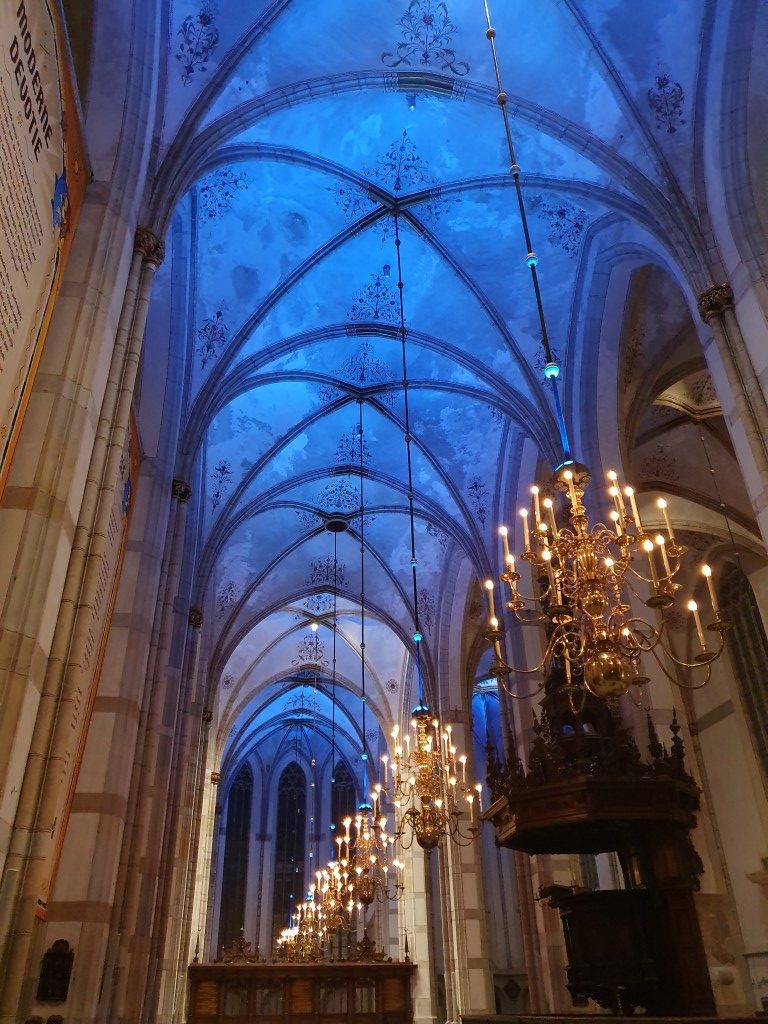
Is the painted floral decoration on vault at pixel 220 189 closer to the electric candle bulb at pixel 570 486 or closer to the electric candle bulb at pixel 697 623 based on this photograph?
the electric candle bulb at pixel 570 486

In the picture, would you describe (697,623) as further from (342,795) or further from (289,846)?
(289,846)

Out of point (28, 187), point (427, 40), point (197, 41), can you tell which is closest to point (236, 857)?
point (197, 41)

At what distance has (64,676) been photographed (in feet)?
16.3

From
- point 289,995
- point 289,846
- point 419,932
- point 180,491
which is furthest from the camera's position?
point 289,846

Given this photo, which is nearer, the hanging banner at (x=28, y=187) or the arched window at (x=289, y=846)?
the hanging banner at (x=28, y=187)

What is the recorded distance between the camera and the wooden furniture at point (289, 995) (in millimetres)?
17250

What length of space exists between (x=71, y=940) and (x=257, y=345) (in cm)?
898

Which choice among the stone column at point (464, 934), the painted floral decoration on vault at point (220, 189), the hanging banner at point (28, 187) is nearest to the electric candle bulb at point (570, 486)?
the hanging banner at point (28, 187)

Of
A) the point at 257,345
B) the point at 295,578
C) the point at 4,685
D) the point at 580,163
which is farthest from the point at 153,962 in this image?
the point at 580,163

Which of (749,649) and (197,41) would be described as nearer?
(197,41)

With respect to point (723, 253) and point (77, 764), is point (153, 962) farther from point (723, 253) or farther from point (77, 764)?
point (723, 253)

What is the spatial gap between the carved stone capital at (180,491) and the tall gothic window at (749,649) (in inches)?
462

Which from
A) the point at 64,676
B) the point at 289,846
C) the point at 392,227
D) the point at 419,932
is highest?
the point at 392,227

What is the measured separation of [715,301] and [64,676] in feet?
23.1
